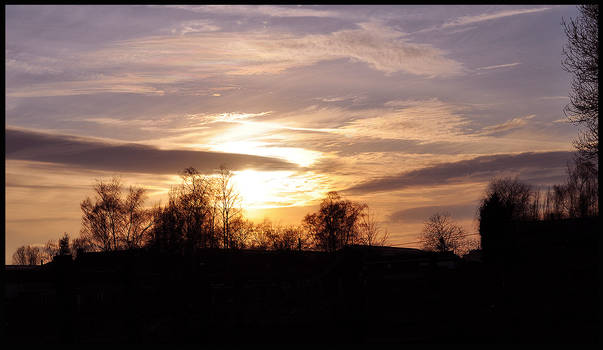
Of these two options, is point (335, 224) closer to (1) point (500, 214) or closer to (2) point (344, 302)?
(1) point (500, 214)

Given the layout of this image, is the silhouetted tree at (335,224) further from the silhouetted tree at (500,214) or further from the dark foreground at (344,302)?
the dark foreground at (344,302)

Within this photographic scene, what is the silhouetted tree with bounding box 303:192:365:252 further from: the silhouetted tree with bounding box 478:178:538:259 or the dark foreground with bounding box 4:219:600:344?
the dark foreground with bounding box 4:219:600:344

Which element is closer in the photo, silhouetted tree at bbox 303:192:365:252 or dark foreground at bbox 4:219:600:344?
dark foreground at bbox 4:219:600:344

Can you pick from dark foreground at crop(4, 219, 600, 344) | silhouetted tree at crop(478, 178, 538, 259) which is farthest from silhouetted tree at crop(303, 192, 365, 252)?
dark foreground at crop(4, 219, 600, 344)

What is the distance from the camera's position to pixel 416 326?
48.0 feet

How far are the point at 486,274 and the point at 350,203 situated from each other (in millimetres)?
53094

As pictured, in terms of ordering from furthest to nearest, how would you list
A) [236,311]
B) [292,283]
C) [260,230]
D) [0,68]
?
[260,230] → [292,283] → [236,311] → [0,68]

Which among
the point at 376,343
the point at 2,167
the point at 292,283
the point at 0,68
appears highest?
the point at 0,68

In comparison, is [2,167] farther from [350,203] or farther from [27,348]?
[350,203]

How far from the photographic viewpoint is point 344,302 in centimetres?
1489

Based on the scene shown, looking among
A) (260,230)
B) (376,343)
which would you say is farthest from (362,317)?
(260,230)

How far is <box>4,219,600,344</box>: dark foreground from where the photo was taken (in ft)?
45.7

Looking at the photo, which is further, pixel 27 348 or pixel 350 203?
pixel 350 203

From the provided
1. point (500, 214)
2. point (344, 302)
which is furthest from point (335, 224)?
point (344, 302)
